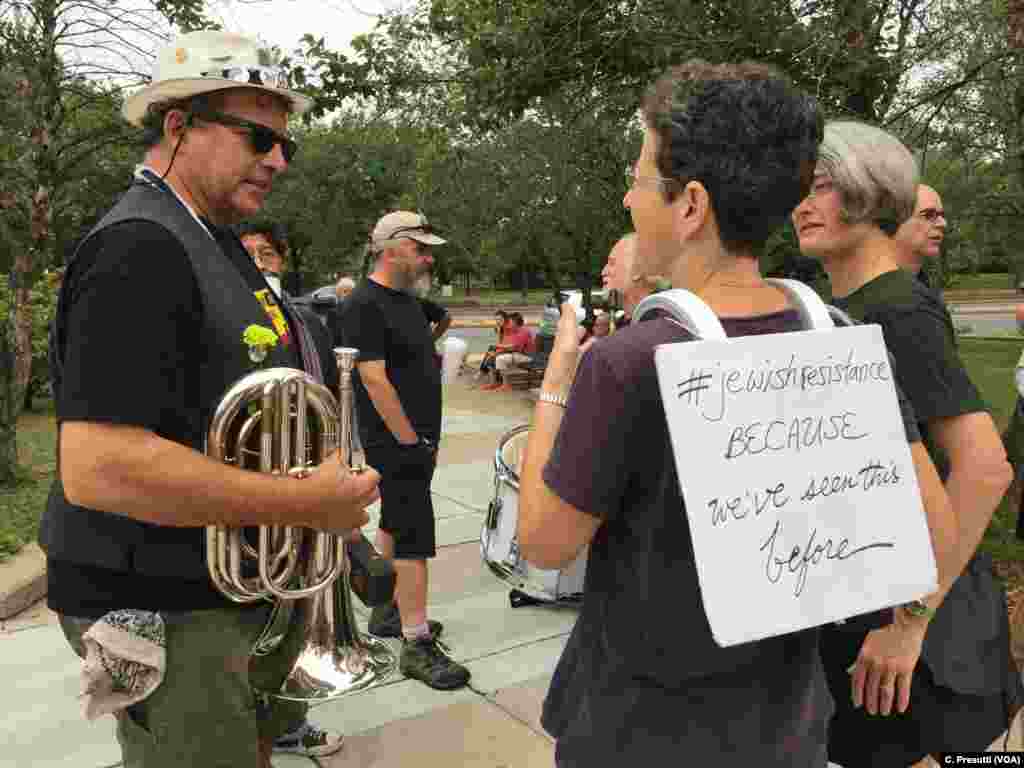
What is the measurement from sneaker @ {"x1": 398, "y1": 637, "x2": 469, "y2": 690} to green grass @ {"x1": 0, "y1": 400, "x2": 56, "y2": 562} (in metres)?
2.74

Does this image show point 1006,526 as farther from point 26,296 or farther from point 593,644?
point 26,296

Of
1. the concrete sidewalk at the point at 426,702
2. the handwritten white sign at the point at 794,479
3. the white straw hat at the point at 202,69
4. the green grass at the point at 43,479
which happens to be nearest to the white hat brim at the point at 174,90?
the white straw hat at the point at 202,69

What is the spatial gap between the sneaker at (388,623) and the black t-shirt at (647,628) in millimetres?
2656

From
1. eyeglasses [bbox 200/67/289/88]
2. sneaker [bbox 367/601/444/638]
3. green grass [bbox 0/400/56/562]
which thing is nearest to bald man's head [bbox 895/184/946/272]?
eyeglasses [bbox 200/67/289/88]

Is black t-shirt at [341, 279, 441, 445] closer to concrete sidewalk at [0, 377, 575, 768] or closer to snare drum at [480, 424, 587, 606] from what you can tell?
snare drum at [480, 424, 587, 606]

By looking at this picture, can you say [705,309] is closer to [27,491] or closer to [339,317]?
[339,317]

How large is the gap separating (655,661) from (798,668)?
0.30 m

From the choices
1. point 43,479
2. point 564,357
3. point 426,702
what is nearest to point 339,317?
point 426,702

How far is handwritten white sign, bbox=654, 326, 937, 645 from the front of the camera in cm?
118

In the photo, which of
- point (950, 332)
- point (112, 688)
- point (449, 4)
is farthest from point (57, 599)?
point (449, 4)

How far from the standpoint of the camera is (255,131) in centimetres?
183

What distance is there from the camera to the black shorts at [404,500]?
3.74m

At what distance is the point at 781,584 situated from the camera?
1235 mm

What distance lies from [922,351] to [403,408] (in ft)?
7.96
